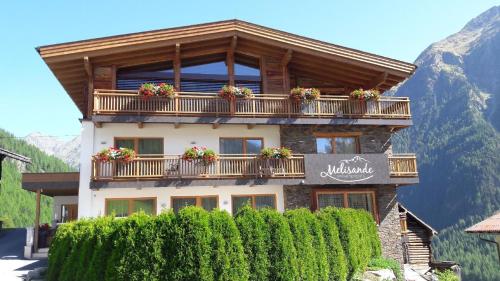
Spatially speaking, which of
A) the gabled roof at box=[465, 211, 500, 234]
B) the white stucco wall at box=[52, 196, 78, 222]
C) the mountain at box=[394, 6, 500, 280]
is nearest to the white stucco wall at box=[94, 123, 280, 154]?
the gabled roof at box=[465, 211, 500, 234]

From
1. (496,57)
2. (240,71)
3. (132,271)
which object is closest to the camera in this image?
(132,271)

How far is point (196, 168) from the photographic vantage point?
18.2 metres

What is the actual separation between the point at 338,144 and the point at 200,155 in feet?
22.3

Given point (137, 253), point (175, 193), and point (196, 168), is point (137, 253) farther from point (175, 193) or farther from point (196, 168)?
point (175, 193)

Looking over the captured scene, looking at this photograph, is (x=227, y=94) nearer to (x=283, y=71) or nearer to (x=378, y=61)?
(x=283, y=71)

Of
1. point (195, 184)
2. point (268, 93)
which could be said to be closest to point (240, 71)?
point (268, 93)

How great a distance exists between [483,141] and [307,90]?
12080cm

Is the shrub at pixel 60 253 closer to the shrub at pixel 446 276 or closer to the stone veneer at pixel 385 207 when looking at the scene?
the stone veneer at pixel 385 207

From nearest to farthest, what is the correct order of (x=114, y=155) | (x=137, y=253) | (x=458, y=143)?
1. (x=137, y=253)
2. (x=114, y=155)
3. (x=458, y=143)

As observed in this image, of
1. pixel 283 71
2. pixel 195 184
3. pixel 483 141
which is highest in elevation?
pixel 483 141

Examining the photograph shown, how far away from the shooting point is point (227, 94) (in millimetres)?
Answer: 19062

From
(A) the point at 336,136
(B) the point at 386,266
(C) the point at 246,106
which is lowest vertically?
(B) the point at 386,266

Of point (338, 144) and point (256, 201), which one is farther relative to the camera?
point (338, 144)

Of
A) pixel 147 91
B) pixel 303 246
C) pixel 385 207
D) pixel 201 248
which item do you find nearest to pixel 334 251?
pixel 303 246
